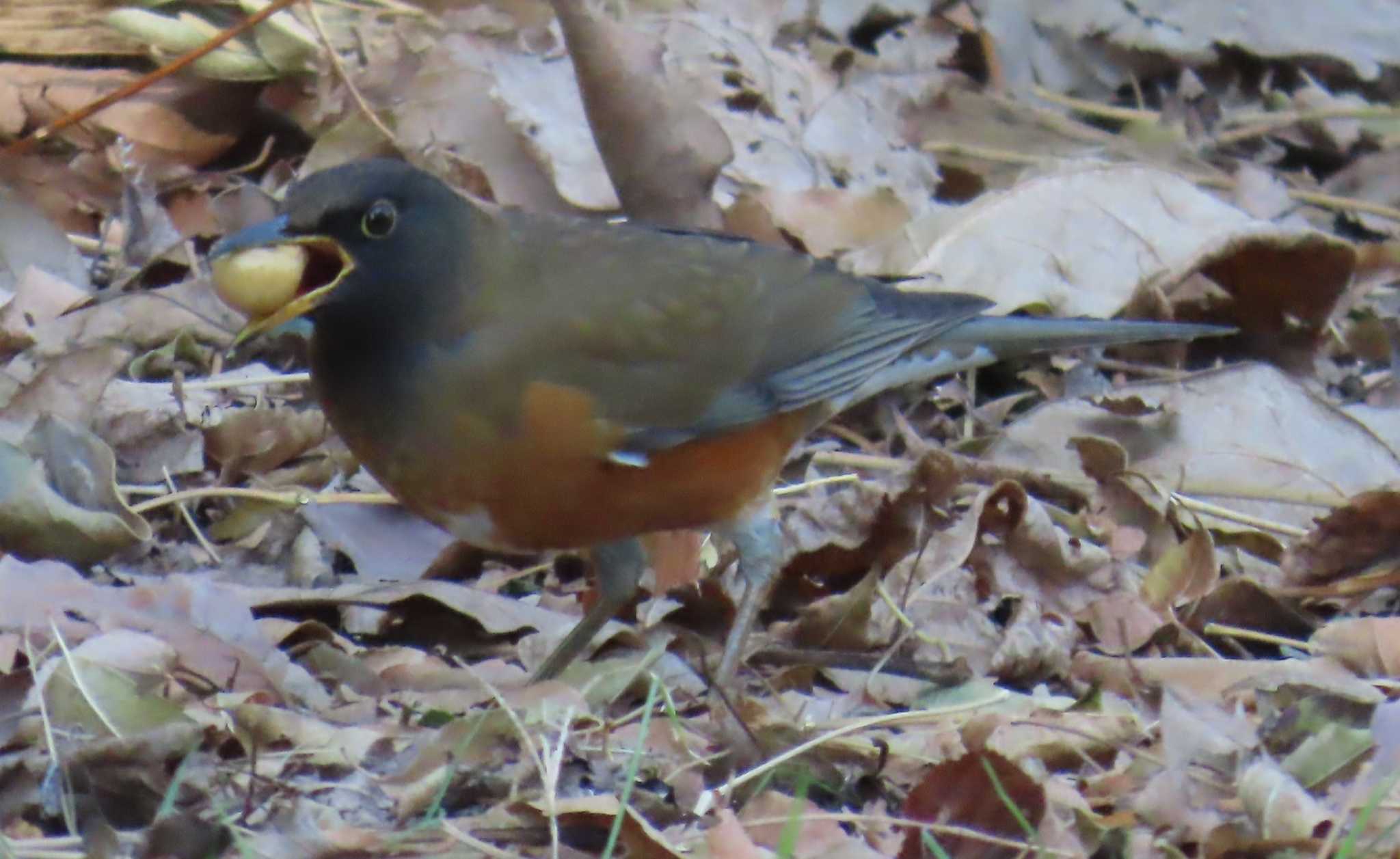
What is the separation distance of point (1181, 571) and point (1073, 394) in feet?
3.83

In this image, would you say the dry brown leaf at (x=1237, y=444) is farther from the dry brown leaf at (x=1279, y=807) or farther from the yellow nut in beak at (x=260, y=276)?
the yellow nut in beak at (x=260, y=276)

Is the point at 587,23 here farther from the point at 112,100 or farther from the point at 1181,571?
the point at 1181,571

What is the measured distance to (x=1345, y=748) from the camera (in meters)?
3.62

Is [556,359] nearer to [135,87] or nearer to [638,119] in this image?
[638,119]

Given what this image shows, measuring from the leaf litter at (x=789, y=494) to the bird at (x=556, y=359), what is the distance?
31cm

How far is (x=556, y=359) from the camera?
→ 4.15 metres

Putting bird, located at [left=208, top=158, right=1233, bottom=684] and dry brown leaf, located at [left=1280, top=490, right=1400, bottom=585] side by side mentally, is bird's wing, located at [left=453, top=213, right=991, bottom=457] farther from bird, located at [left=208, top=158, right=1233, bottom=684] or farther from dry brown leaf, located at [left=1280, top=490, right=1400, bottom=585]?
dry brown leaf, located at [left=1280, top=490, right=1400, bottom=585]

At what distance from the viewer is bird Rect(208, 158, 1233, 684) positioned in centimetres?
390

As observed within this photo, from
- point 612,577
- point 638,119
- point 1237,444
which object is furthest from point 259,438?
point 1237,444

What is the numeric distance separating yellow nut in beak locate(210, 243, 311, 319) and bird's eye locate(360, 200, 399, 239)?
4.9 inches

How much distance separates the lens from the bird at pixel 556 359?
390 centimetres

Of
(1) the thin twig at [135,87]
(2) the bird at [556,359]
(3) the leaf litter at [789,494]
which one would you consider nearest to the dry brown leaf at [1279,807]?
(3) the leaf litter at [789,494]

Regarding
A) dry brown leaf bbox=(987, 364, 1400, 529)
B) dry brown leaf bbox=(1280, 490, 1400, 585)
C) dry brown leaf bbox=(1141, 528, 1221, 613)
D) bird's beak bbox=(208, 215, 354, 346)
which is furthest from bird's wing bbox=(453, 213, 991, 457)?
dry brown leaf bbox=(1280, 490, 1400, 585)

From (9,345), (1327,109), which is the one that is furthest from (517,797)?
(1327,109)
